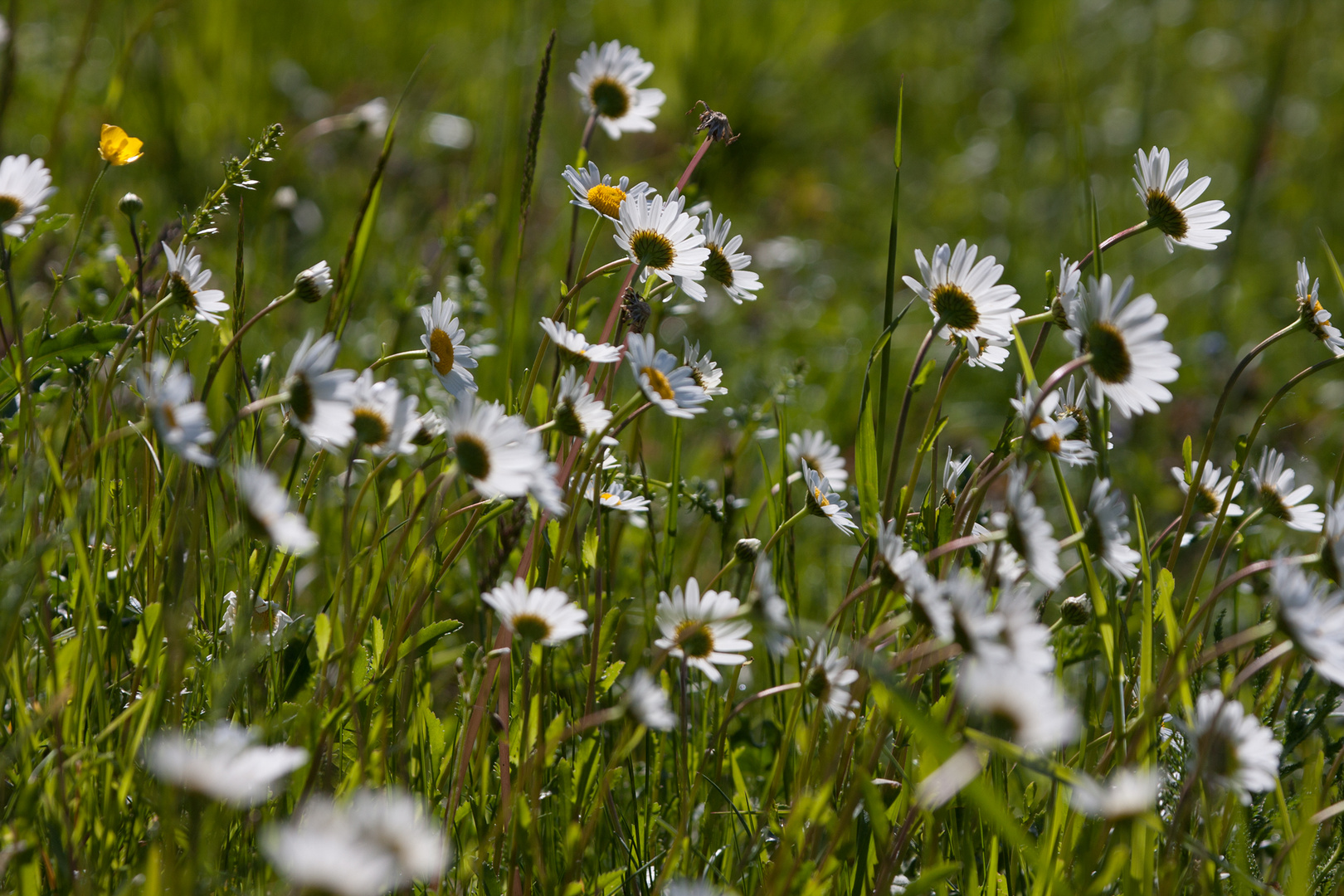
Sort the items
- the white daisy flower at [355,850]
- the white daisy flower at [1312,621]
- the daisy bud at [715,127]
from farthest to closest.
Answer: the daisy bud at [715,127] < the white daisy flower at [1312,621] < the white daisy flower at [355,850]

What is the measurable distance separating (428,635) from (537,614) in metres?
0.22

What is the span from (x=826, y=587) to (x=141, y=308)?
1178mm

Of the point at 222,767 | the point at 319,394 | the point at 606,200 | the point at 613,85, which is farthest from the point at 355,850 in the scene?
the point at 613,85

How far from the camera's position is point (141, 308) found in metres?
1.27

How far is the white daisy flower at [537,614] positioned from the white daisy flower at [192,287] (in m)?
0.50

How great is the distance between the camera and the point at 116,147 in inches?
49.9

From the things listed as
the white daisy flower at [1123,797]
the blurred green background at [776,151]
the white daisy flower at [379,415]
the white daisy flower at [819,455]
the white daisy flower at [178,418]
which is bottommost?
the white daisy flower at [1123,797]

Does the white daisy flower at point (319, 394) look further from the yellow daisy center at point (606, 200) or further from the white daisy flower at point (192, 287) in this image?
the yellow daisy center at point (606, 200)

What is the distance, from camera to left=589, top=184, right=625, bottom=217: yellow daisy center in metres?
1.27

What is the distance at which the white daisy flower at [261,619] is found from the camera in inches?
43.1

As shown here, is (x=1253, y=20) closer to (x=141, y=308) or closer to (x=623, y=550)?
(x=623, y=550)

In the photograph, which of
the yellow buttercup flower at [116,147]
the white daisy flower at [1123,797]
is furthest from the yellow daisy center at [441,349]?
the white daisy flower at [1123,797]

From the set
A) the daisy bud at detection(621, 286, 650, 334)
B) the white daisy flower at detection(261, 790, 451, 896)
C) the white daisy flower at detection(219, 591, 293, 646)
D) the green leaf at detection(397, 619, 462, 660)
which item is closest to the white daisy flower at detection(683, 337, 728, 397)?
the daisy bud at detection(621, 286, 650, 334)

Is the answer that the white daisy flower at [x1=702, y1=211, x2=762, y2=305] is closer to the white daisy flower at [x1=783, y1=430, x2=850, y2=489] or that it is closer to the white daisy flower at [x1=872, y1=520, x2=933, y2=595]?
the white daisy flower at [x1=783, y1=430, x2=850, y2=489]
